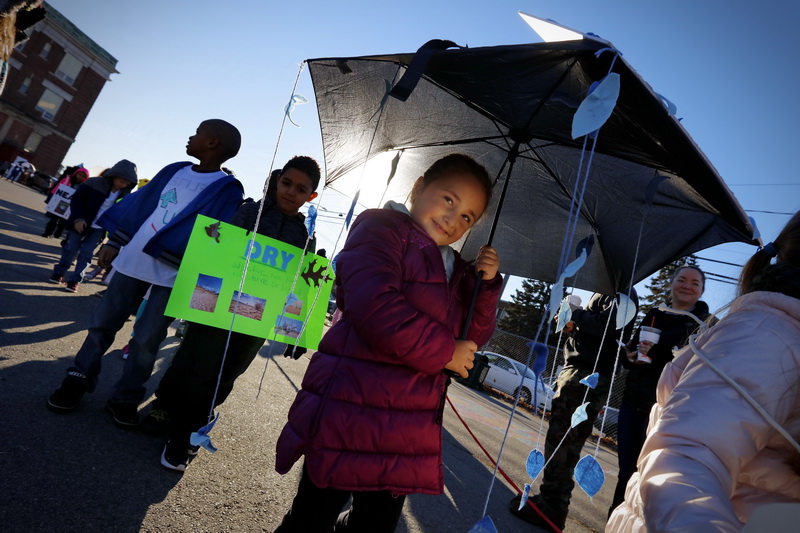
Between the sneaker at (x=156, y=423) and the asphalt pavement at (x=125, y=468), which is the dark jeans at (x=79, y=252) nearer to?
the asphalt pavement at (x=125, y=468)

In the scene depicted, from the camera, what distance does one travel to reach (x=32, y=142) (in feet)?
122

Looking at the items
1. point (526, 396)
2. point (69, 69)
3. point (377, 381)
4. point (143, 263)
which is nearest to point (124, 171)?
point (143, 263)

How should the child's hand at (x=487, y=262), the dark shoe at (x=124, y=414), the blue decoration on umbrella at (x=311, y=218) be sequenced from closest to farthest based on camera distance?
the child's hand at (x=487, y=262)
the dark shoe at (x=124, y=414)
the blue decoration on umbrella at (x=311, y=218)

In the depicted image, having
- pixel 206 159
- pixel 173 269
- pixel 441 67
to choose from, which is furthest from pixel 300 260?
pixel 441 67

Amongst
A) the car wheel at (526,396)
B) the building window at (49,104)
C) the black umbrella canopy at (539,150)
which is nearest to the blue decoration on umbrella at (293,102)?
the black umbrella canopy at (539,150)

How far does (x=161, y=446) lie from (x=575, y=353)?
3.31m

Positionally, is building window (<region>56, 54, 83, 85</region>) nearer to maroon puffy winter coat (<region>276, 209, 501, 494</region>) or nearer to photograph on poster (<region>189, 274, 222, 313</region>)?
photograph on poster (<region>189, 274, 222, 313</region>)

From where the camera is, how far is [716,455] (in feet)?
2.71

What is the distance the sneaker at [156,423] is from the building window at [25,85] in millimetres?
47765

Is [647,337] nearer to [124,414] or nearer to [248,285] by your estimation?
[248,285]

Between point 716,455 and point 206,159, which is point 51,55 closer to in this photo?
point 206,159

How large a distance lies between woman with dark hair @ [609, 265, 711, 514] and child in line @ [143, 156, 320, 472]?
266 centimetres

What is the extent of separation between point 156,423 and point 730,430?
3092 millimetres

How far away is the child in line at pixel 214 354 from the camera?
2.42m
